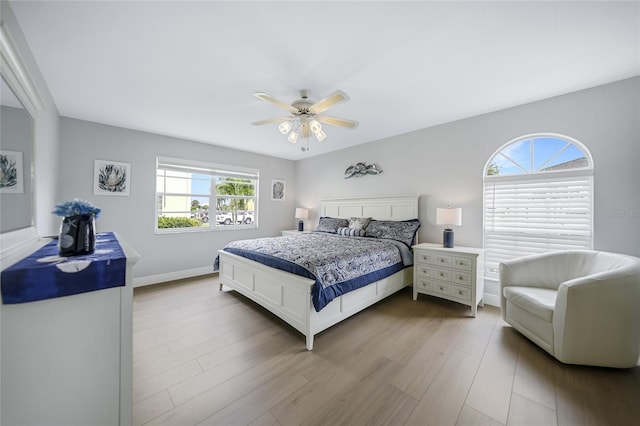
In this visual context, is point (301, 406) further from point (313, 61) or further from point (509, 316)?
point (313, 61)

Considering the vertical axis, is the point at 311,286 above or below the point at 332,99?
below

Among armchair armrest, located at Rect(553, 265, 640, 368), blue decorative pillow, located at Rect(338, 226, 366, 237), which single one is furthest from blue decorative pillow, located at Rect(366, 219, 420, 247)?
armchair armrest, located at Rect(553, 265, 640, 368)

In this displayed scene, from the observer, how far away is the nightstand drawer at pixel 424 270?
3.09m

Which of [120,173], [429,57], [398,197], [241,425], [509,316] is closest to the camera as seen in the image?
[241,425]

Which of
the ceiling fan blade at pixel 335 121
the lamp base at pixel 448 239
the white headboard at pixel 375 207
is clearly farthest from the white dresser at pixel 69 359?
the white headboard at pixel 375 207

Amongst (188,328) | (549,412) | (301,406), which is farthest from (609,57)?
(188,328)

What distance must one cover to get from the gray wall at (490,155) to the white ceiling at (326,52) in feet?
0.66

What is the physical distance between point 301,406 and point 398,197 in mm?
3226

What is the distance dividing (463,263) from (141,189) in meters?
4.85

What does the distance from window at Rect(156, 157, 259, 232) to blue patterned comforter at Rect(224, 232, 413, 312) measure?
5.17 ft

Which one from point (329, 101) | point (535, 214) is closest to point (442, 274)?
point (535, 214)

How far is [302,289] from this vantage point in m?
2.19

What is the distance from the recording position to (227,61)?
6.63 ft

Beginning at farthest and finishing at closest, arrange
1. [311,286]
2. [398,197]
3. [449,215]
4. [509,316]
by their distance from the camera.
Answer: [398,197], [449,215], [509,316], [311,286]
